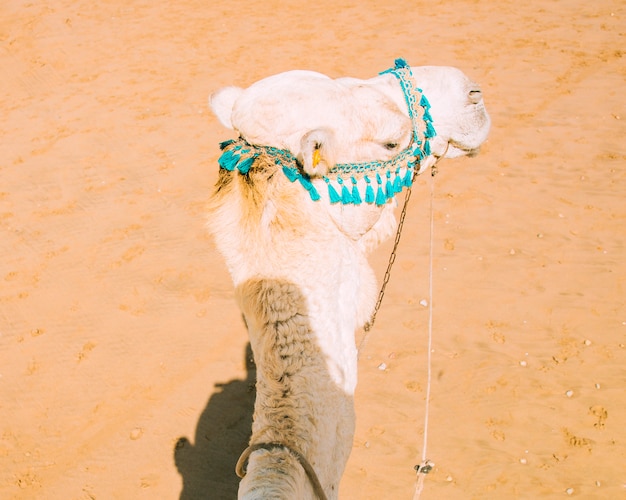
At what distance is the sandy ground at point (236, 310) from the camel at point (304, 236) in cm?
252

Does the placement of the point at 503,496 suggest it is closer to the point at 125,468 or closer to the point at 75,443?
the point at 125,468

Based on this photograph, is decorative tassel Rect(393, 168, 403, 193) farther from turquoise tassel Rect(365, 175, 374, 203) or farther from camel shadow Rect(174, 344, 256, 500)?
camel shadow Rect(174, 344, 256, 500)

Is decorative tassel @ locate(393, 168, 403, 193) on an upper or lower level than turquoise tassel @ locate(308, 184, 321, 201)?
lower

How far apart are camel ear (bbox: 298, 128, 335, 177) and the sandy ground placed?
306cm

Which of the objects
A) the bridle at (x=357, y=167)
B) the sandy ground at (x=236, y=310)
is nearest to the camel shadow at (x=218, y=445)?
the sandy ground at (x=236, y=310)

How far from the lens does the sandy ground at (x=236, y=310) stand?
3.81 m

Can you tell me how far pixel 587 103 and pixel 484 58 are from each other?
2689mm

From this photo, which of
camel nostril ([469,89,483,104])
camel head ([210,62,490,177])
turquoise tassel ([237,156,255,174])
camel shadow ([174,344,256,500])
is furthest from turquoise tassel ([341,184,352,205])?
camel shadow ([174,344,256,500])

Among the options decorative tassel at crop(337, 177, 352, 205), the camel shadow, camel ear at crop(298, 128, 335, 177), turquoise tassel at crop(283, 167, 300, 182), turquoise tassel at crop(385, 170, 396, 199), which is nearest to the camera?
camel ear at crop(298, 128, 335, 177)

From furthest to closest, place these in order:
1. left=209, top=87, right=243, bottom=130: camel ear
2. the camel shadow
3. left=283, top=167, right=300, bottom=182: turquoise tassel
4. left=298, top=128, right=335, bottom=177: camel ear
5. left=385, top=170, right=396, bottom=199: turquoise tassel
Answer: the camel shadow → left=209, top=87, right=243, bottom=130: camel ear → left=385, top=170, right=396, bottom=199: turquoise tassel → left=283, top=167, right=300, bottom=182: turquoise tassel → left=298, top=128, right=335, bottom=177: camel ear

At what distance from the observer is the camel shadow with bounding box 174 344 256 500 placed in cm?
372

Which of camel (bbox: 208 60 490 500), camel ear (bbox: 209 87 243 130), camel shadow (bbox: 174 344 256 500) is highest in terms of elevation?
camel ear (bbox: 209 87 243 130)

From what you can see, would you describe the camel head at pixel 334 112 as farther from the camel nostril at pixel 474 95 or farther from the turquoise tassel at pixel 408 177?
the turquoise tassel at pixel 408 177

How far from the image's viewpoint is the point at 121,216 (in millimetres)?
6289
